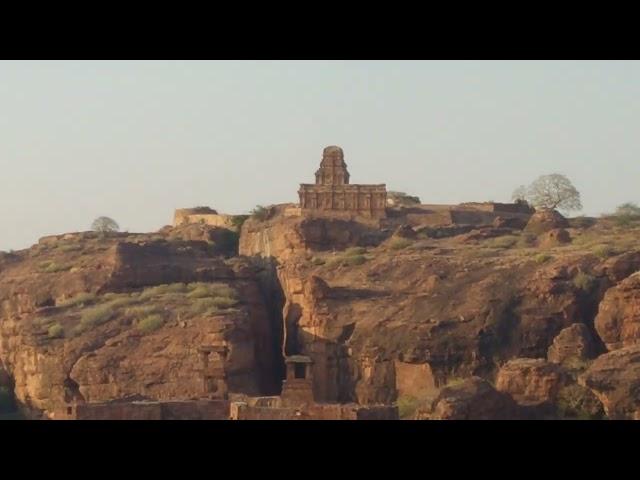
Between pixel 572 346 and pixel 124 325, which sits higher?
pixel 124 325

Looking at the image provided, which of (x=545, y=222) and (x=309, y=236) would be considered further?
(x=545, y=222)

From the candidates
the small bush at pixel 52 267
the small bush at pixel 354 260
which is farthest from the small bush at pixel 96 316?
the small bush at pixel 354 260

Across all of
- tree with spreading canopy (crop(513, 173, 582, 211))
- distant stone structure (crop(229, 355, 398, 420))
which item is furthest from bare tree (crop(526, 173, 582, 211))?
distant stone structure (crop(229, 355, 398, 420))

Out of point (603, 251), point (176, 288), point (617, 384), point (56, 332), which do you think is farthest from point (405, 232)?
point (617, 384)

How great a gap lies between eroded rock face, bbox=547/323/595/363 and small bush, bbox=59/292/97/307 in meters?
14.1

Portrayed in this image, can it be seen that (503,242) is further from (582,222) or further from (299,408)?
(299,408)

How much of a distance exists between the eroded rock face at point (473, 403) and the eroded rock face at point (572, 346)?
5.29m

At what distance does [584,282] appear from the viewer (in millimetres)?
43688

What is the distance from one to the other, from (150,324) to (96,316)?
2.00m

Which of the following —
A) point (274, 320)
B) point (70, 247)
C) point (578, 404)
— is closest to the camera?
point (578, 404)

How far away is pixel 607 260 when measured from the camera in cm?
4506
